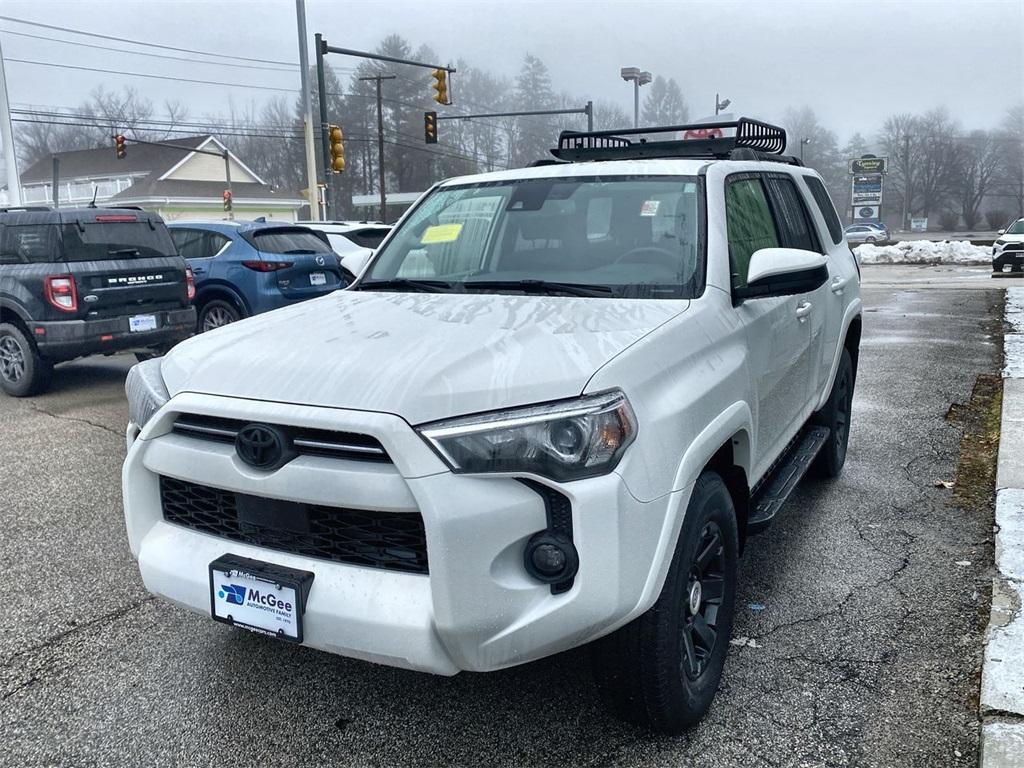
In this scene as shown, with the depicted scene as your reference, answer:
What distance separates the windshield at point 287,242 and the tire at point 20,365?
275cm

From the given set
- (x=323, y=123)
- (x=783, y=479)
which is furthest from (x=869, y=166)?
(x=783, y=479)

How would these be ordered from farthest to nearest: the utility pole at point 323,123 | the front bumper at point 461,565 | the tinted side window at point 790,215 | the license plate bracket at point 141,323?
the utility pole at point 323,123 → the license plate bracket at point 141,323 → the tinted side window at point 790,215 → the front bumper at point 461,565

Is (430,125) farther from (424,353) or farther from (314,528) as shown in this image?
(314,528)

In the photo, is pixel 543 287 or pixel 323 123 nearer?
pixel 543 287

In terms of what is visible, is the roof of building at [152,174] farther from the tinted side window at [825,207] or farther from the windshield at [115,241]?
the tinted side window at [825,207]

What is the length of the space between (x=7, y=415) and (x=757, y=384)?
705 cm

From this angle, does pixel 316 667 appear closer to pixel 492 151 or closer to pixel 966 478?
pixel 966 478

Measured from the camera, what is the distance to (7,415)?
7.88 meters

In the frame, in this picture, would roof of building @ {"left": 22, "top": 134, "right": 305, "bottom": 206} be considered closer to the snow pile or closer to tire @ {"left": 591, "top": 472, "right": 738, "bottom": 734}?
the snow pile

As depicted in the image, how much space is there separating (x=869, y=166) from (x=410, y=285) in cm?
7640

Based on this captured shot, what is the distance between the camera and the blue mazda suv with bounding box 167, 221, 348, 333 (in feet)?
33.1

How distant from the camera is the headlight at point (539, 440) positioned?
2.29 m

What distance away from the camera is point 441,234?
4.12 m

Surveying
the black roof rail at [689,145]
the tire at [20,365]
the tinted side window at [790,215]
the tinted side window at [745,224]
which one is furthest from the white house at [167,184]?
the tinted side window at [745,224]
